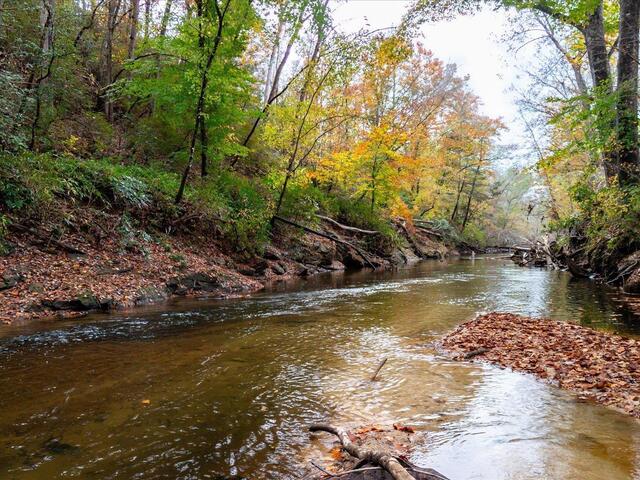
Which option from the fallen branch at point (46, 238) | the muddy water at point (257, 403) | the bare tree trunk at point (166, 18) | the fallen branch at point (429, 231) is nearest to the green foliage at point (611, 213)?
the muddy water at point (257, 403)

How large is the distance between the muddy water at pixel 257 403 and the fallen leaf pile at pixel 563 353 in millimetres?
380

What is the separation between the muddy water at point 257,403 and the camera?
320 cm

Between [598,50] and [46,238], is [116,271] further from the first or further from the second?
[598,50]

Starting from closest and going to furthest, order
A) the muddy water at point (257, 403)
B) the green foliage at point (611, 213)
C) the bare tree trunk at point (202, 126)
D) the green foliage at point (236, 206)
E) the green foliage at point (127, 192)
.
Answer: the muddy water at point (257, 403), the green foliage at point (127, 192), the green foliage at point (611, 213), the bare tree trunk at point (202, 126), the green foliage at point (236, 206)

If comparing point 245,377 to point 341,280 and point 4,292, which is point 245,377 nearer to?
point 4,292

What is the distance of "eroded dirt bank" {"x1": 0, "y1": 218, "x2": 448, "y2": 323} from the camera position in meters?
8.19

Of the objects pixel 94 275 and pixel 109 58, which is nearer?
pixel 94 275

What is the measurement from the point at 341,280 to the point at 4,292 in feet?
35.8

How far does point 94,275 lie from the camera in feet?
30.9

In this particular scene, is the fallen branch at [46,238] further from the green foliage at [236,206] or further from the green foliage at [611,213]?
the green foliage at [611,213]

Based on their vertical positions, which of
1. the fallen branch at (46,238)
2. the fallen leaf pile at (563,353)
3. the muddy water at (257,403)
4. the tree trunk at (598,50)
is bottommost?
the muddy water at (257,403)

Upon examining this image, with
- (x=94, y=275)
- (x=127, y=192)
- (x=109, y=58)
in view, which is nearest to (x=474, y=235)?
(x=109, y=58)

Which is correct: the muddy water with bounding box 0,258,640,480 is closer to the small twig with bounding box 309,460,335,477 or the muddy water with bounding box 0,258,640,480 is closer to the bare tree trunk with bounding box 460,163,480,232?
the small twig with bounding box 309,460,335,477

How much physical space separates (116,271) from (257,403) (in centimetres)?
716
